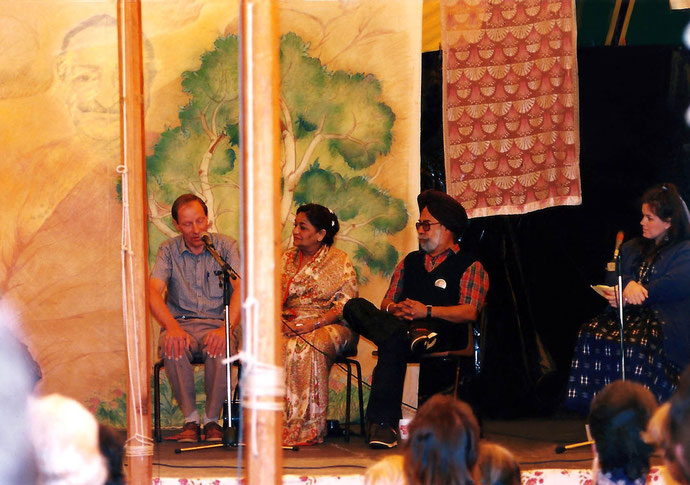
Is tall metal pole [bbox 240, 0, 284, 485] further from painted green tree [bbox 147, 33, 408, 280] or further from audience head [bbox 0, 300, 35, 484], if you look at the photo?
painted green tree [bbox 147, 33, 408, 280]

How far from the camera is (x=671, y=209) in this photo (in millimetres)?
4988

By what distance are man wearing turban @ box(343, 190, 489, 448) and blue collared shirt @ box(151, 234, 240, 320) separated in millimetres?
837

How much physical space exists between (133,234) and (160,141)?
2859 millimetres

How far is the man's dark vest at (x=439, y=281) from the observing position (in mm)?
5301

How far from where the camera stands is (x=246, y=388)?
2.50 meters

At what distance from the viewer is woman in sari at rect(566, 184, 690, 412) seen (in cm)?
486

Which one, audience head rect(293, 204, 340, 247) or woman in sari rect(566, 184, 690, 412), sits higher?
audience head rect(293, 204, 340, 247)

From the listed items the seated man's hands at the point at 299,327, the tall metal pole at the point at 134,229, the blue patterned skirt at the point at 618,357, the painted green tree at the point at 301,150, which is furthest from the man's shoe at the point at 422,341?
the tall metal pole at the point at 134,229

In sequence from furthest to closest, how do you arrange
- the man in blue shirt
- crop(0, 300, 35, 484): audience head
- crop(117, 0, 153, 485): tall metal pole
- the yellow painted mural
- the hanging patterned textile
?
the yellow painted mural → the hanging patterned textile → the man in blue shirt → crop(117, 0, 153, 485): tall metal pole → crop(0, 300, 35, 484): audience head

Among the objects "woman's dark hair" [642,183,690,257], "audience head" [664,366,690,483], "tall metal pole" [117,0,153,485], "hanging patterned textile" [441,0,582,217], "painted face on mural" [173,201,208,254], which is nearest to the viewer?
"audience head" [664,366,690,483]

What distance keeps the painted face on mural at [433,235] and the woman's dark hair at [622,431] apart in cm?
265

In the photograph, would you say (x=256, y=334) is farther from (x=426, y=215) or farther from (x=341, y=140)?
(x=341, y=140)

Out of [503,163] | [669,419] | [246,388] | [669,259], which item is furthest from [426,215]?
[669,419]

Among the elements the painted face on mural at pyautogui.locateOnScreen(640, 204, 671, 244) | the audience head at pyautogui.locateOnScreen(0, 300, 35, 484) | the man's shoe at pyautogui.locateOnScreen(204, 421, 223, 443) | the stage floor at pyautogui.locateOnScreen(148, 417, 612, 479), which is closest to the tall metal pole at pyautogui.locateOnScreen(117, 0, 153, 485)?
the audience head at pyautogui.locateOnScreen(0, 300, 35, 484)
